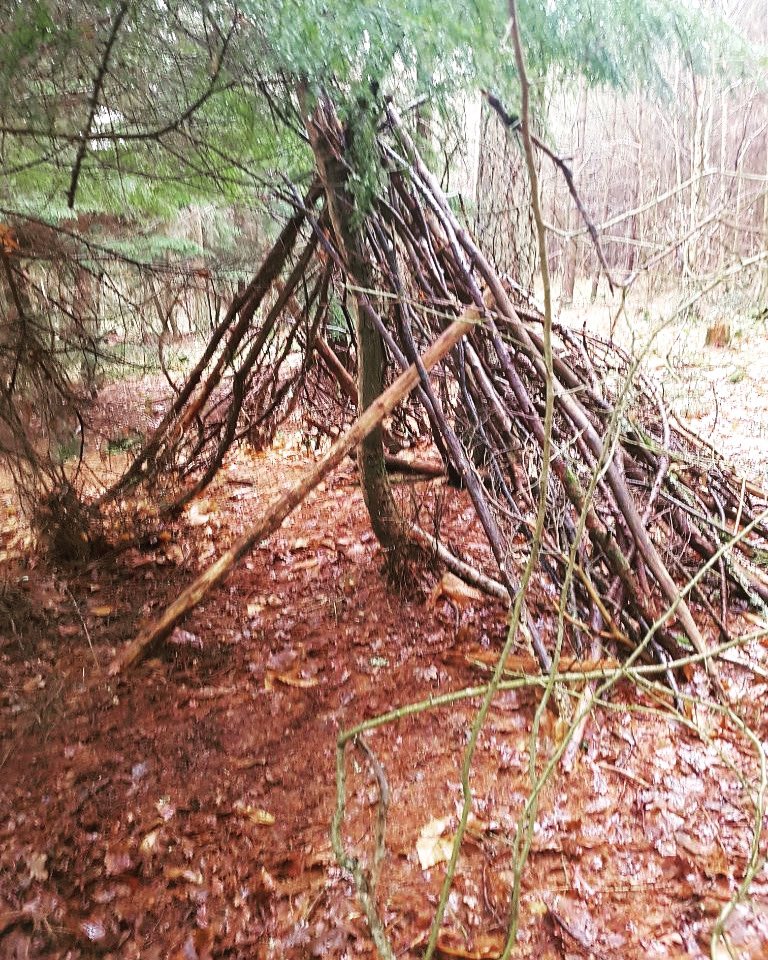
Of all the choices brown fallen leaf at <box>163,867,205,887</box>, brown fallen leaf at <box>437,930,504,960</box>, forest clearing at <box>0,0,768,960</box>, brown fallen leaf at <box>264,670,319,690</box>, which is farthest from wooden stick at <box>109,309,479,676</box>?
brown fallen leaf at <box>437,930,504,960</box>

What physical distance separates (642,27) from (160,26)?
159 centimetres

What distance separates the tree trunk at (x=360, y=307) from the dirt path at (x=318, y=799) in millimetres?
424

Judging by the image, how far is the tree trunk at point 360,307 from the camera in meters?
2.38

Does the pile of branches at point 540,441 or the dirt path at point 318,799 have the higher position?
the pile of branches at point 540,441

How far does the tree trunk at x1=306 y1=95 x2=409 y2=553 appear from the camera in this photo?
7.80 feet

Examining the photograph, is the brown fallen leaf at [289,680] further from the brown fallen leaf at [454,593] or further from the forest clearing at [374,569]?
the brown fallen leaf at [454,593]

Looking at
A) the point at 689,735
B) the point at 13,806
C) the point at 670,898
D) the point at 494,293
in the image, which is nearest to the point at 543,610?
the point at 689,735

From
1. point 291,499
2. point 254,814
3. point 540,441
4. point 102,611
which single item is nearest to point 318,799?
point 254,814

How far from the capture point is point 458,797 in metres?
2.02

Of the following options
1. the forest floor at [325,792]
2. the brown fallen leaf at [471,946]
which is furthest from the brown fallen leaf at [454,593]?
the brown fallen leaf at [471,946]

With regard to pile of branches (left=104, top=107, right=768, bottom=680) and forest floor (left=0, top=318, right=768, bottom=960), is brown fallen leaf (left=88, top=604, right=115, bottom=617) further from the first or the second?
pile of branches (left=104, top=107, right=768, bottom=680)

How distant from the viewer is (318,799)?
209cm

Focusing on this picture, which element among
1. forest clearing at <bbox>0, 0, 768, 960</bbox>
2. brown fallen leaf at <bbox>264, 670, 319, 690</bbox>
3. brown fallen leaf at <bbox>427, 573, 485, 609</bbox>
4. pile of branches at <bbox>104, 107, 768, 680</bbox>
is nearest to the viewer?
forest clearing at <bbox>0, 0, 768, 960</bbox>

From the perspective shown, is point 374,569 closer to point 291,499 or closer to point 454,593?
point 454,593
